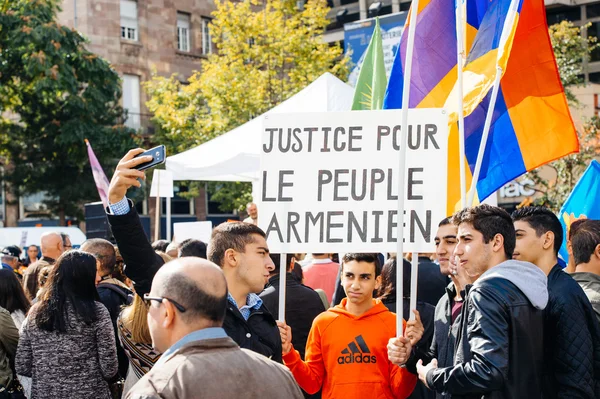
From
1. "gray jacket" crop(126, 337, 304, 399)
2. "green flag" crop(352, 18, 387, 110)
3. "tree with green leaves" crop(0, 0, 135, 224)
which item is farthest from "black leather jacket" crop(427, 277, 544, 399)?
"tree with green leaves" crop(0, 0, 135, 224)

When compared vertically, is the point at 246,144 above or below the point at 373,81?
below

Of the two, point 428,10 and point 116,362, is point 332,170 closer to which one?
point 116,362

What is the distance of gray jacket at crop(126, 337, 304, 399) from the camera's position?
2688mm

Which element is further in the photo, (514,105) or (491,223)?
(514,105)

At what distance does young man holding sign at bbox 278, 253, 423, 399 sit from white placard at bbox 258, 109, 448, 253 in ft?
1.66

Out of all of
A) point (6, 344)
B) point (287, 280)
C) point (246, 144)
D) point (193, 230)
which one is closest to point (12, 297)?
point (6, 344)

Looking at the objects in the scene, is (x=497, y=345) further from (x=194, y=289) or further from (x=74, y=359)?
(x=74, y=359)

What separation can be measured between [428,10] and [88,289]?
3797 mm

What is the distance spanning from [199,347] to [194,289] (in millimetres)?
213

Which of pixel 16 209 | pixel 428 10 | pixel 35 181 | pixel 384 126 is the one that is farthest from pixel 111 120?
pixel 384 126

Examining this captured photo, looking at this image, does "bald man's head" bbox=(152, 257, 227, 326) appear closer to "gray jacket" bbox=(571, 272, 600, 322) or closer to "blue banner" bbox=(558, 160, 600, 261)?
"gray jacket" bbox=(571, 272, 600, 322)

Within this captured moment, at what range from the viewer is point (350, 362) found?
5.11 meters

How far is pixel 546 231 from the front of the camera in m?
4.99

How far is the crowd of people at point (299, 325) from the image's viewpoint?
292cm
